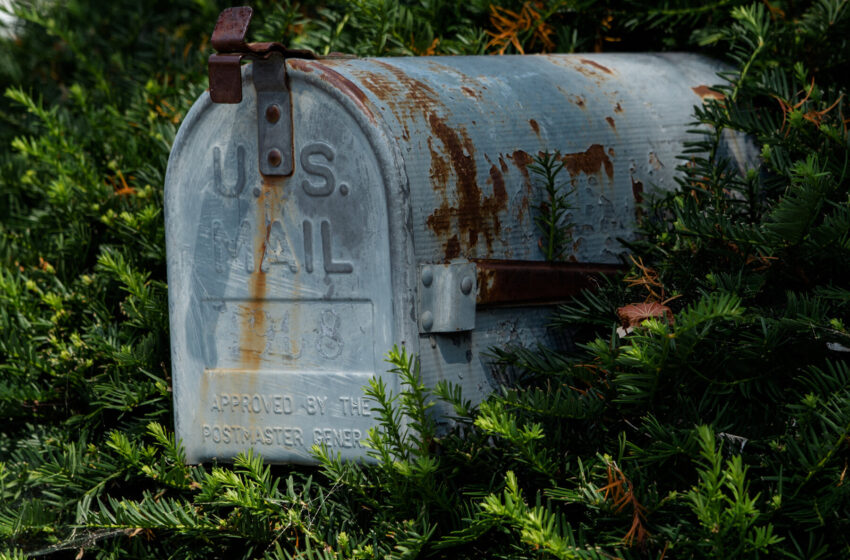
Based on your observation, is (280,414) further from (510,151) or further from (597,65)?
(597,65)

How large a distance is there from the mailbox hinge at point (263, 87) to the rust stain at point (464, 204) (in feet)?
1.06

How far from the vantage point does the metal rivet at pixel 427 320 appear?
2.12m

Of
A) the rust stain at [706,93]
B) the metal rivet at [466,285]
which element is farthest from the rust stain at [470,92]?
the rust stain at [706,93]

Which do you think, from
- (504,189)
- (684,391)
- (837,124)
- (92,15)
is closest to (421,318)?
(504,189)

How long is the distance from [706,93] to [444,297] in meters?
1.21

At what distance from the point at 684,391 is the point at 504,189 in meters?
0.62

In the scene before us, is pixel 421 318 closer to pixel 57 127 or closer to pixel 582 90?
pixel 582 90

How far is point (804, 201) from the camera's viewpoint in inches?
76.8

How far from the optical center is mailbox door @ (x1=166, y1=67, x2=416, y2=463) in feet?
7.00

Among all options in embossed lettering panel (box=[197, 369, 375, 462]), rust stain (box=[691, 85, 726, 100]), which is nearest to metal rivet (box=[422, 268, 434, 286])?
embossed lettering panel (box=[197, 369, 375, 462])

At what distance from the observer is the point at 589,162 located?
2494 millimetres

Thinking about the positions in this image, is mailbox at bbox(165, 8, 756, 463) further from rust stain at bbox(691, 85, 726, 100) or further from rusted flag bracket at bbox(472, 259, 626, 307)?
rust stain at bbox(691, 85, 726, 100)

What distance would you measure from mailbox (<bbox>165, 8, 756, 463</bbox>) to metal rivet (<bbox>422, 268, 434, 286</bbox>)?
0.04 feet

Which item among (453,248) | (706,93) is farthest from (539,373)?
(706,93)
